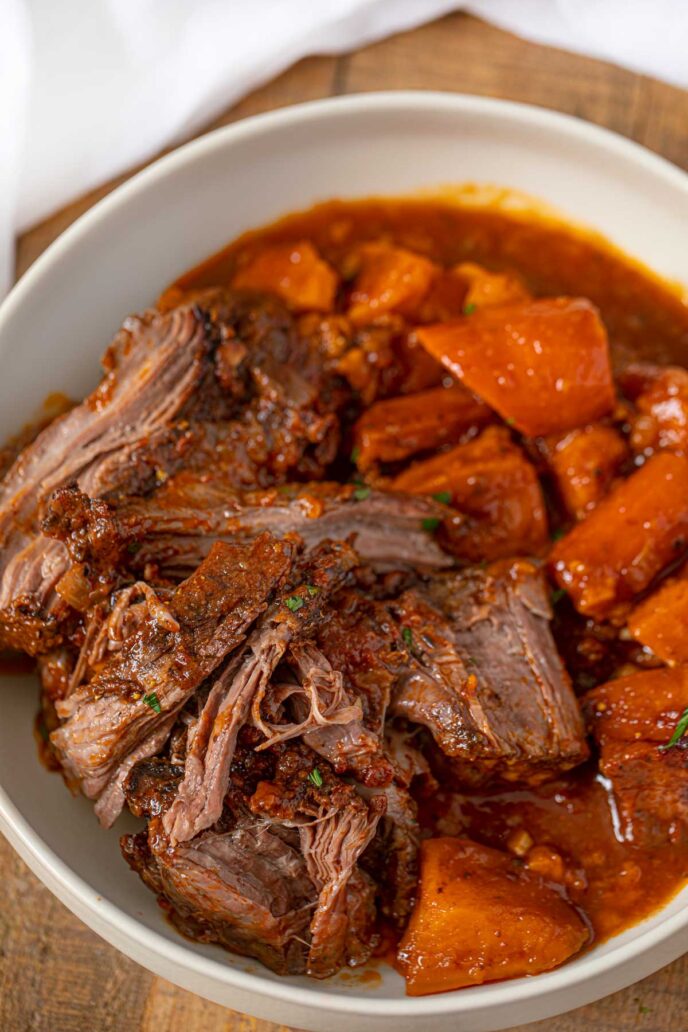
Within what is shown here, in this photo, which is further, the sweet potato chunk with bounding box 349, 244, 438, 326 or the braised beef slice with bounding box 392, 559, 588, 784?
the sweet potato chunk with bounding box 349, 244, 438, 326

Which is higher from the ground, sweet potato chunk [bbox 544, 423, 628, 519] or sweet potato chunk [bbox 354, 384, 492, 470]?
sweet potato chunk [bbox 354, 384, 492, 470]

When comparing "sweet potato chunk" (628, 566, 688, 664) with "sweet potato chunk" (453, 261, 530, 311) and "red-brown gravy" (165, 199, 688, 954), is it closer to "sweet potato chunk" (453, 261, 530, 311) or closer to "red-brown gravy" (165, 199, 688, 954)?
"red-brown gravy" (165, 199, 688, 954)

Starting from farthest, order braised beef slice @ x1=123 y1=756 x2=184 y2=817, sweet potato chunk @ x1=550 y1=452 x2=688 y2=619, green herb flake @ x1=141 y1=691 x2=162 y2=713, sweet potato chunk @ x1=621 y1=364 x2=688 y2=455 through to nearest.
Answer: sweet potato chunk @ x1=621 y1=364 x2=688 y2=455, sweet potato chunk @ x1=550 y1=452 x2=688 y2=619, braised beef slice @ x1=123 y1=756 x2=184 y2=817, green herb flake @ x1=141 y1=691 x2=162 y2=713

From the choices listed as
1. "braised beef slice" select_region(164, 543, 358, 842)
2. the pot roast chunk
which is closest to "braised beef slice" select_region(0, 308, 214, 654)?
"braised beef slice" select_region(164, 543, 358, 842)

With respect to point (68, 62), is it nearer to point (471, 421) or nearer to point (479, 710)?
point (471, 421)

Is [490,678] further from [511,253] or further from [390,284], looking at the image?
[511,253]
